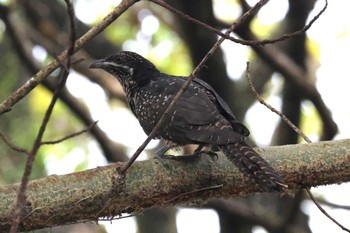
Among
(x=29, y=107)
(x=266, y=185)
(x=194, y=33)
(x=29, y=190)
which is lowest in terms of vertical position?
(x=266, y=185)

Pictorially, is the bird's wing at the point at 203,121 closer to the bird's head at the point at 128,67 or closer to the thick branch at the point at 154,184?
the thick branch at the point at 154,184

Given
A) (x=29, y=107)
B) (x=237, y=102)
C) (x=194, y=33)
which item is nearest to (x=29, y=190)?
(x=194, y=33)

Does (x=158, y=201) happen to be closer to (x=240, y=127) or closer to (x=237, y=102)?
(x=240, y=127)

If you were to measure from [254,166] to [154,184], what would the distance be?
21.6 inches

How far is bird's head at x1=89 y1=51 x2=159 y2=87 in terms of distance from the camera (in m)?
5.43

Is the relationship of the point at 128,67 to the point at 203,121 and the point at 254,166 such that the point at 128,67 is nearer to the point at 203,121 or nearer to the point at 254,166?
the point at 203,121

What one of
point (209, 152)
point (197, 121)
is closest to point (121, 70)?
point (197, 121)

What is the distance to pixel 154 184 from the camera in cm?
396

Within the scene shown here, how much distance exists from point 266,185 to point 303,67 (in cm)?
→ 363

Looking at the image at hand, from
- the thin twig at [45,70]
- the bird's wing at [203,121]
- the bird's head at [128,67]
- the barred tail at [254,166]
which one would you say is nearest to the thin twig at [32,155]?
the thin twig at [45,70]

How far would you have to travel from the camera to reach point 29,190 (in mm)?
3730

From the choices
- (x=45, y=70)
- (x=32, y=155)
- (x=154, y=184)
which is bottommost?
(x=32, y=155)

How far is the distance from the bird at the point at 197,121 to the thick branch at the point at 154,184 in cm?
15

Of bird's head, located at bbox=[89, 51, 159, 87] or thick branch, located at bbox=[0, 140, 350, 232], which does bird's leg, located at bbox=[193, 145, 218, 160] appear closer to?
thick branch, located at bbox=[0, 140, 350, 232]
